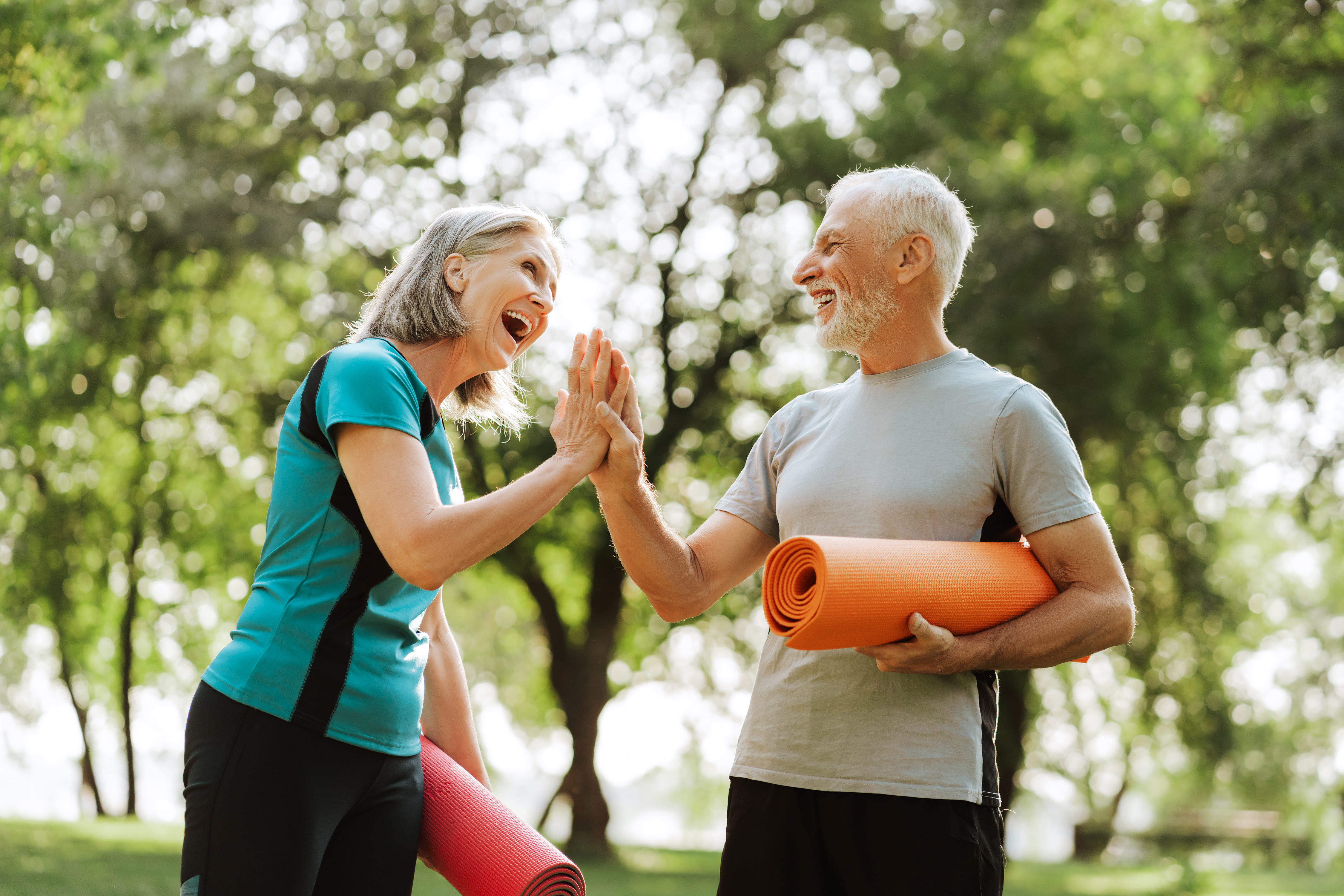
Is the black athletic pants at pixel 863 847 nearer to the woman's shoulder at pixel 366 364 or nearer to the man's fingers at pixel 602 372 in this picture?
the man's fingers at pixel 602 372

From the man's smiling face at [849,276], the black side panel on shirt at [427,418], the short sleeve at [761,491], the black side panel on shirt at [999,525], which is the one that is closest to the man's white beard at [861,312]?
the man's smiling face at [849,276]

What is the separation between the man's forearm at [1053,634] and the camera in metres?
2.48

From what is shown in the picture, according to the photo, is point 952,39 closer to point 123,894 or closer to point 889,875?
point 123,894

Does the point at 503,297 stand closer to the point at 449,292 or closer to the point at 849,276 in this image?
the point at 449,292

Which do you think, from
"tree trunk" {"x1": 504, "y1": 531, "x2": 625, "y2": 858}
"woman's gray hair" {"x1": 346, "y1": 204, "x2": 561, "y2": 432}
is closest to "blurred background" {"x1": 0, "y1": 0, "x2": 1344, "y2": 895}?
Answer: "tree trunk" {"x1": 504, "y1": 531, "x2": 625, "y2": 858}

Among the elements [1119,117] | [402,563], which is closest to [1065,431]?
[402,563]

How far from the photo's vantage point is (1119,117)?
15242 millimetres

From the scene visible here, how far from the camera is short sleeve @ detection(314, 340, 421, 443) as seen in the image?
90.2 inches

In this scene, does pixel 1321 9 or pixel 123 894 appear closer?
pixel 123 894

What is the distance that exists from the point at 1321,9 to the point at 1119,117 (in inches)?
199

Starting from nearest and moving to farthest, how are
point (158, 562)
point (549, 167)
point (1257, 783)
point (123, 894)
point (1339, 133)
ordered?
point (123, 894), point (1339, 133), point (549, 167), point (158, 562), point (1257, 783)

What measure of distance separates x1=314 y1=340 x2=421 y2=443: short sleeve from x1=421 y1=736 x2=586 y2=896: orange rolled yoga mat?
2.83 ft

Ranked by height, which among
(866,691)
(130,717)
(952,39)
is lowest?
(130,717)

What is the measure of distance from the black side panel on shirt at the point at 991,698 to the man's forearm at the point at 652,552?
0.76 metres
